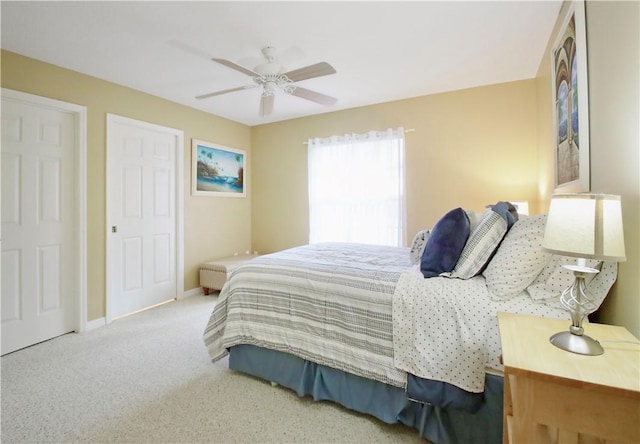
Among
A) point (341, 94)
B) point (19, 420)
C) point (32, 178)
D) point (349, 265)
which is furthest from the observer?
point (341, 94)

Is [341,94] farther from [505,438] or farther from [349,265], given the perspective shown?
[505,438]

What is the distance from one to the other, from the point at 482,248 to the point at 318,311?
3.20 feet

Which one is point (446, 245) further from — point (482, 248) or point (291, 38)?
point (291, 38)

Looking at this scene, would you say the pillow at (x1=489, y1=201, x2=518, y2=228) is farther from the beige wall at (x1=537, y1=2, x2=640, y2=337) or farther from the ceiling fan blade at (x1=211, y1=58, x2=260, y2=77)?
the ceiling fan blade at (x1=211, y1=58, x2=260, y2=77)

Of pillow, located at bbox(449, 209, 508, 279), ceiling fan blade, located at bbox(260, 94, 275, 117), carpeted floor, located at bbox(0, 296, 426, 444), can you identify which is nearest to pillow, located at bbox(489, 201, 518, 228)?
pillow, located at bbox(449, 209, 508, 279)

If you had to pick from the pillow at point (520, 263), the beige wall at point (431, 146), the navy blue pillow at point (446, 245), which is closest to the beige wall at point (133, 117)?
the beige wall at point (431, 146)

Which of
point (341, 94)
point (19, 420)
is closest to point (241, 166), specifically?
point (341, 94)

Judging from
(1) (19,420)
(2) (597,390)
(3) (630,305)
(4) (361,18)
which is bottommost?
(1) (19,420)

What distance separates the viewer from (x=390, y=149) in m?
3.86

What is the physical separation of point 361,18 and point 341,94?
147cm

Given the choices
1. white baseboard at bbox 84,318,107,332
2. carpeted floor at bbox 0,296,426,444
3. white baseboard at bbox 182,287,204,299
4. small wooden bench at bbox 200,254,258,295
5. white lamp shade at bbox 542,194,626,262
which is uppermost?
white lamp shade at bbox 542,194,626,262

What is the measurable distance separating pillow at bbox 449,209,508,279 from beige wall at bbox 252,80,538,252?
Answer: 1991 millimetres

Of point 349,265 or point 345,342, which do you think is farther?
point 349,265

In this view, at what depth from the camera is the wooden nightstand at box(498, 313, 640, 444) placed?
804mm
